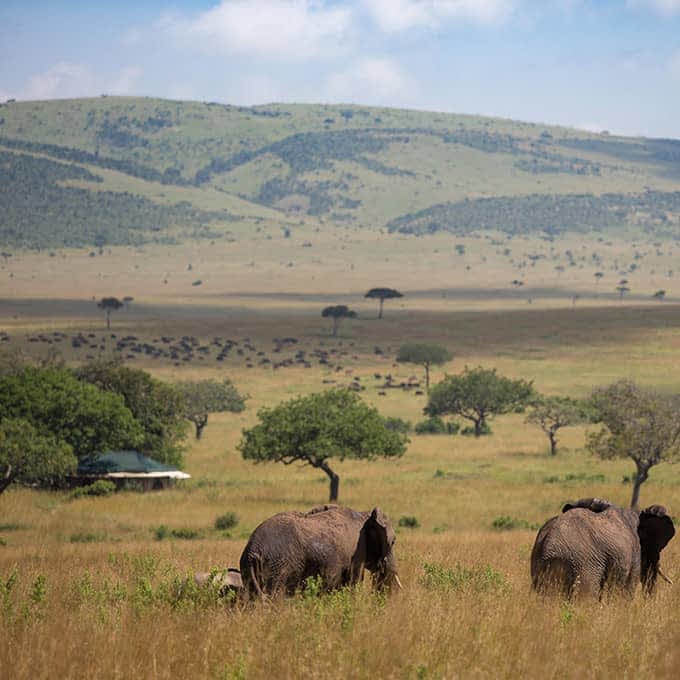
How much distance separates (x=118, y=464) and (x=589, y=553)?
37.5 metres

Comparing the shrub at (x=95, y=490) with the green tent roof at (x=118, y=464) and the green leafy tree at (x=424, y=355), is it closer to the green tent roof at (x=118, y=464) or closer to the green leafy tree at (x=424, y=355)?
the green tent roof at (x=118, y=464)

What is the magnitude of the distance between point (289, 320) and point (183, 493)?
10394 centimetres

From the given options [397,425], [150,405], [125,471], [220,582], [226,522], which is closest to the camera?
[220,582]

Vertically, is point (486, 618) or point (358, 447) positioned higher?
point (486, 618)

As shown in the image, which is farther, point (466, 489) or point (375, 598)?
point (466, 489)

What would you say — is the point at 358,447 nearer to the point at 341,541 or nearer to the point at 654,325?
the point at 341,541

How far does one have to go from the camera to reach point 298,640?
8.94 meters

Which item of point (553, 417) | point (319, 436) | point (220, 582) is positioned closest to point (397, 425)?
point (553, 417)

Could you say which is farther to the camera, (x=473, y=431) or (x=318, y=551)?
(x=473, y=431)

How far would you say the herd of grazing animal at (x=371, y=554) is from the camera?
465 inches

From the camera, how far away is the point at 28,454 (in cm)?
4059

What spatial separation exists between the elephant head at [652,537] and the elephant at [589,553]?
0.50m

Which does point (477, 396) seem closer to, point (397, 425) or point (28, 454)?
point (397, 425)

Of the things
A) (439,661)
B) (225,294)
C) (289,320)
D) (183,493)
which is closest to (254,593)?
(439,661)
